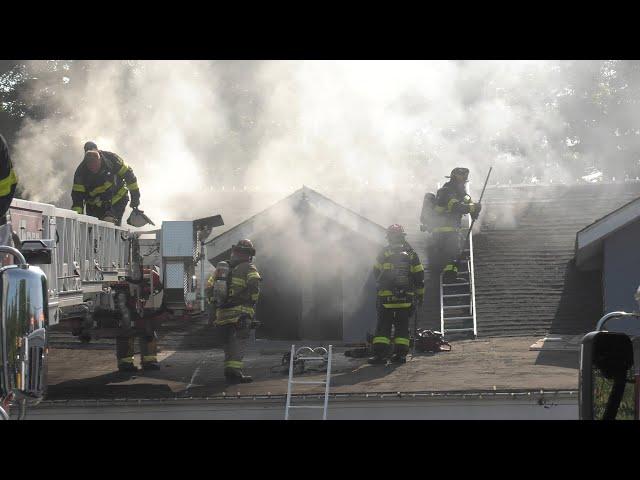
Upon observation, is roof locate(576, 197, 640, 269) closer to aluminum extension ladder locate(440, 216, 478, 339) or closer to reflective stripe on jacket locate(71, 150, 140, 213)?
aluminum extension ladder locate(440, 216, 478, 339)

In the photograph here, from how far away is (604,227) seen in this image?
14.8m

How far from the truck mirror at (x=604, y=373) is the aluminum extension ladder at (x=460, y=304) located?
10820mm

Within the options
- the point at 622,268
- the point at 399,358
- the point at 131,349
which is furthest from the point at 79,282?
the point at 622,268

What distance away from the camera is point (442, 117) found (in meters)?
37.1

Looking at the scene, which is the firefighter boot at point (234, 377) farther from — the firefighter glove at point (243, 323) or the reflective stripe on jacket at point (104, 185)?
the reflective stripe on jacket at point (104, 185)

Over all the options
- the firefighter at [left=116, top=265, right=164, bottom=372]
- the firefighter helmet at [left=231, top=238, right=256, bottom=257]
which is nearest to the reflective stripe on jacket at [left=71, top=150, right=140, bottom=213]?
the firefighter at [left=116, top=265, right=164, bottom=372]

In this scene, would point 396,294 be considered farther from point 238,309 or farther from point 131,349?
point 131,349

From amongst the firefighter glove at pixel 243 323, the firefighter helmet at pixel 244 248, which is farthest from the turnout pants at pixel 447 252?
the firefighter glove at pixel 243 323

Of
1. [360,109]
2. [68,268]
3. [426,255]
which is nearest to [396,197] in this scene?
[426,255]

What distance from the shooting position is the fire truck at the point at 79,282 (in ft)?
12.5

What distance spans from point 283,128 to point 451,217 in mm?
28860

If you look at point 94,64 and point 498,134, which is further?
point 498,134

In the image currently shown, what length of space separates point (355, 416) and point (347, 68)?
19.7m

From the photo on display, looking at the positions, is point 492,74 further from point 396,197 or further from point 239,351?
point 239,351
